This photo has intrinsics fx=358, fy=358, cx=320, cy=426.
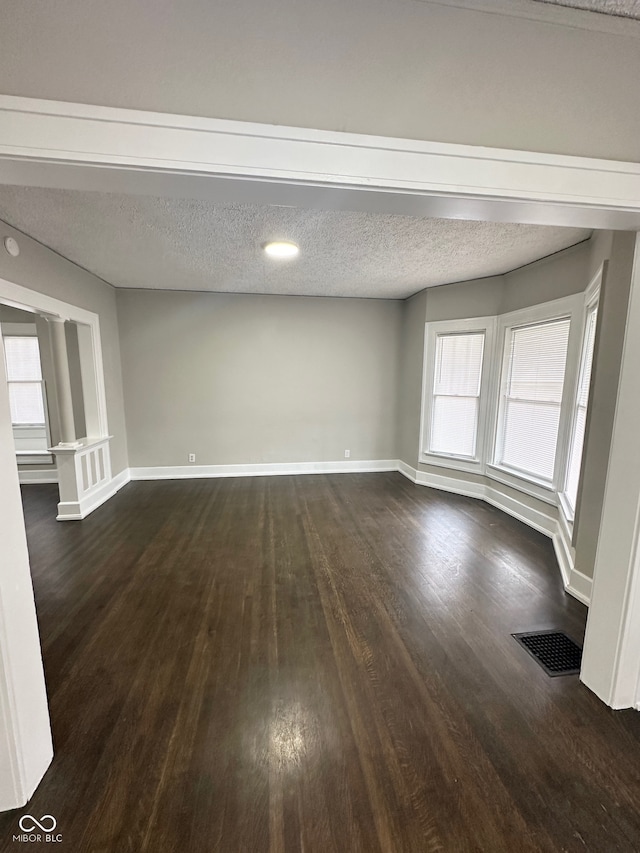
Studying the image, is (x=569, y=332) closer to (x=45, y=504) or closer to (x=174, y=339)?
(x=174, y=339)

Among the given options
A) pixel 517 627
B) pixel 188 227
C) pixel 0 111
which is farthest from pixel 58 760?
pixel 188 227

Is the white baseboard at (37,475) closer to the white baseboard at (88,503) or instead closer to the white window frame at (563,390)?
the white baseboard at (88,503)

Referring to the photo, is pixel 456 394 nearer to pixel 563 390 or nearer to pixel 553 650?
pixel 563 390

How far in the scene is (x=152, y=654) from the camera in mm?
2035

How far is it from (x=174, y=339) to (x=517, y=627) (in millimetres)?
5147

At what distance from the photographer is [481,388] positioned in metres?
4.58

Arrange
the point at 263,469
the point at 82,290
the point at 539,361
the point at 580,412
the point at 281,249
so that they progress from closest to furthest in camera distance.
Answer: the point at 580,412, the point at 281,249, the point at 539,361, the point at 82,290, the point at 263,469

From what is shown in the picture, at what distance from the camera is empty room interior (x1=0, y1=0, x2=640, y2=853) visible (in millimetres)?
1036

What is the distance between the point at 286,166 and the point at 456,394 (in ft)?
14.0

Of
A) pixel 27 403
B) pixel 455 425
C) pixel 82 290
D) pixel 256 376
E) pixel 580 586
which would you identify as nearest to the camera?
pixel 580 586

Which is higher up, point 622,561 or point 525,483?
point 622,561

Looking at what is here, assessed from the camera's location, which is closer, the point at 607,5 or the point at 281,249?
the point at 607,5

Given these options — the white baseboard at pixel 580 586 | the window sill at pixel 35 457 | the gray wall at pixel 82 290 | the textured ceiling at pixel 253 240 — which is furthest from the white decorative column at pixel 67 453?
the white baseboard at pixel 580 586

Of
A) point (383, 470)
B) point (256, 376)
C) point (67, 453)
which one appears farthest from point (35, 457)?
point (383, 470)
